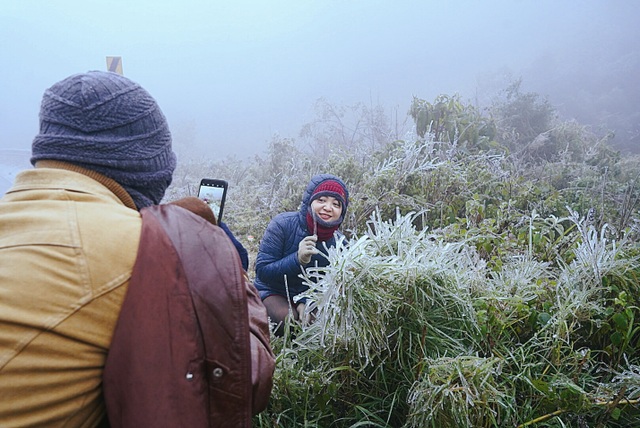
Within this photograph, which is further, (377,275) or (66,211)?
(377,275)

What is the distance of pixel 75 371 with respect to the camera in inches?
30.0

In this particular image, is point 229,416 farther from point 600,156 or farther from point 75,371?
point 600,156

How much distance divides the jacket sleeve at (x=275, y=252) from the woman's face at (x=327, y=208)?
0.27m

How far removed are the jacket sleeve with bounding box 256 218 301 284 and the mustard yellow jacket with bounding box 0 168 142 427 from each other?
2011 millimetres

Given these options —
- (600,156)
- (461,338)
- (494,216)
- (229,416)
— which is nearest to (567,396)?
(461,338)

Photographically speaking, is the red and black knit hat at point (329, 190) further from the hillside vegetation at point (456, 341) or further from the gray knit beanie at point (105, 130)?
the gray knit beanie at point (105, 130)

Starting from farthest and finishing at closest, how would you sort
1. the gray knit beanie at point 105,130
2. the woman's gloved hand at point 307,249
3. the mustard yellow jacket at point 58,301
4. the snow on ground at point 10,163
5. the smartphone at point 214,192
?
the snow on ground at point 10,163
the woman's gloved hand at point 307,249
the smartphone at point 214,192
the gray knit beanie at point 105,130
the mustard yellow jacket at point 58,301

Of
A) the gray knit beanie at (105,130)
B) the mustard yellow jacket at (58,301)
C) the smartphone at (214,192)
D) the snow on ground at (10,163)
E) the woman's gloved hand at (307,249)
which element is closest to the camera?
the mustard yellow jacket at (58,301)

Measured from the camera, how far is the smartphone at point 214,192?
193 cm

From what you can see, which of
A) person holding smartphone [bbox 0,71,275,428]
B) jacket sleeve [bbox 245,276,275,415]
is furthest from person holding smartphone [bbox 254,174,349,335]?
person holding smartphone [bbox 0,71,275,428]

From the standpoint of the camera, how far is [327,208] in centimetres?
292

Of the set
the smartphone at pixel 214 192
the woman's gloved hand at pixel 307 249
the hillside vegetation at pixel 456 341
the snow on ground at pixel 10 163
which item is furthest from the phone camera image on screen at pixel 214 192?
the snow on ground at pixel 10 163

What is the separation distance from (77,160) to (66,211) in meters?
0.18

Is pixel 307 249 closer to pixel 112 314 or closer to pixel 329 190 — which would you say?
pixel 329 190
